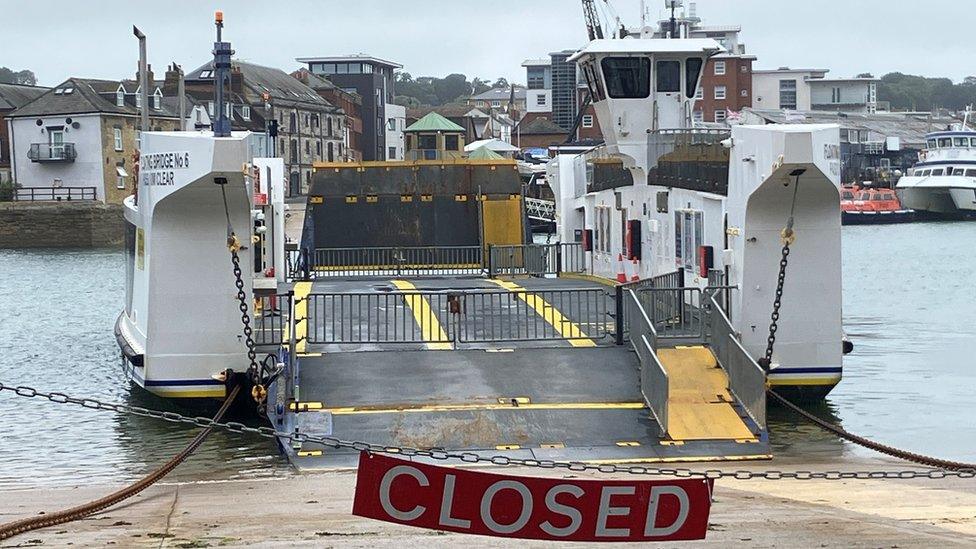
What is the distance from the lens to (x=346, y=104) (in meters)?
118

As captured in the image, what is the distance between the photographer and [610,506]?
9695mm

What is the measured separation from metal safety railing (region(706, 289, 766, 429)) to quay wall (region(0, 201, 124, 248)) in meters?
66.9

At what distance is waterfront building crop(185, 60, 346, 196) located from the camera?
9525cm

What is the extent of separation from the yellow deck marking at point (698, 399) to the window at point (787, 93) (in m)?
137

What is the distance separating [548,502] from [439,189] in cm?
2563

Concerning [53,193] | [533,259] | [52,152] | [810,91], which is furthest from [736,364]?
[810,91]

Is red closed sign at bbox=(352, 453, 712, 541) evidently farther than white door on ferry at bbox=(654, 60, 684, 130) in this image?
No

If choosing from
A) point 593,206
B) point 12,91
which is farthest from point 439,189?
point 12,91

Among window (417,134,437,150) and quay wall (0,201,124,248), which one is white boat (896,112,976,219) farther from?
quay wall (0,201,124,248)

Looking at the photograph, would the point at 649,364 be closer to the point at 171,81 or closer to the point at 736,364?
the point at 736,364

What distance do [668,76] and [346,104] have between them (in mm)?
93525

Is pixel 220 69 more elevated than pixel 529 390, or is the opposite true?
pixel 220 69

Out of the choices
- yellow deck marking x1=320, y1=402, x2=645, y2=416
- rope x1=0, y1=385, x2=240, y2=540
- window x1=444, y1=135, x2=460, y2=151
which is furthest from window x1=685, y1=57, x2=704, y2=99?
window x1=444, y1=135, x2=460, y2=151

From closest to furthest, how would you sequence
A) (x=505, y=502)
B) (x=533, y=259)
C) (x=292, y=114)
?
(x=505, y=502) → (x=533, y=259) → (x=292, y=114)
